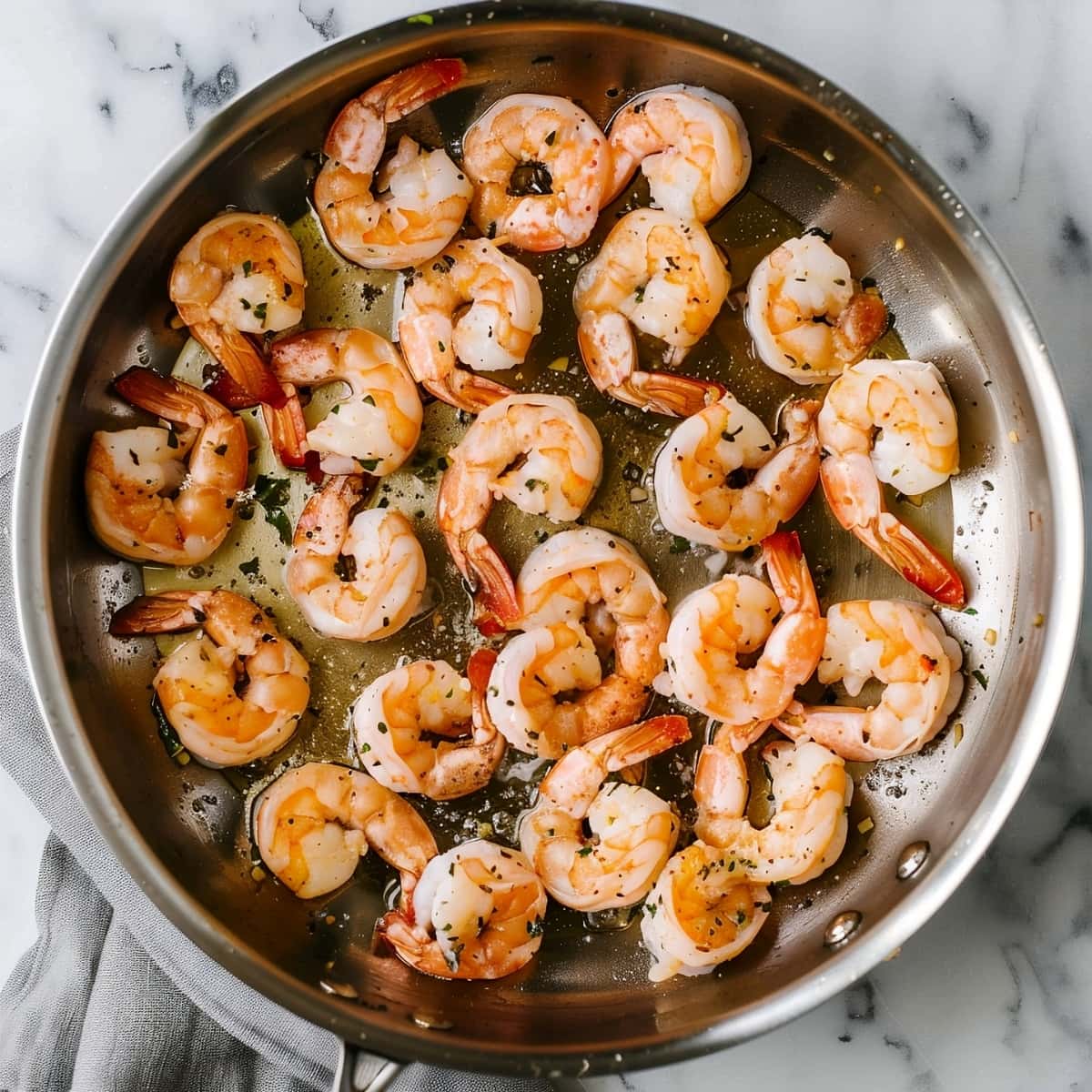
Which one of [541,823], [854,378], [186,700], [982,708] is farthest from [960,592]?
[186,700]

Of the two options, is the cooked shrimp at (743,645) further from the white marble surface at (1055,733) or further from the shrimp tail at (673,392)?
the white marble surface at (1055,733)

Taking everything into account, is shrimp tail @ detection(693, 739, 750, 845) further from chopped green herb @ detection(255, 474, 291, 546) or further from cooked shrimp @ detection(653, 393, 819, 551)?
chopped green herb @ detection(255, 474, 291, 546)

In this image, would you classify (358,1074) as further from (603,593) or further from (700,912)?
(603,593)

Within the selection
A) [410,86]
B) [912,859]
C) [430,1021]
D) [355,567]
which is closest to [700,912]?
[912,859]

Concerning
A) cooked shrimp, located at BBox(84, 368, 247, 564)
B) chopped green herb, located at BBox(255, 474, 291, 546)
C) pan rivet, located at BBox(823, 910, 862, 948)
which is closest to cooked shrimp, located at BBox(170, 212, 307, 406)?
cooked shrimp, located at BBox(84, 368, 247, 564)

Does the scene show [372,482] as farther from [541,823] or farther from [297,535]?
[541,823]

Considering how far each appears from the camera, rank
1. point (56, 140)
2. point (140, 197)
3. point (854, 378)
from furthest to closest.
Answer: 1. point (56, 140)
2. point (854, 378)
3. point (140, 197)
